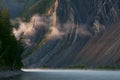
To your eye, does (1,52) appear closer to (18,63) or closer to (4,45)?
(4,45)

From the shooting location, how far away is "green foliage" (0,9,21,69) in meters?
107

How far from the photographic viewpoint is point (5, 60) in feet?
379

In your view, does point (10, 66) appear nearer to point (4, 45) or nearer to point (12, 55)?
point (12, 55)

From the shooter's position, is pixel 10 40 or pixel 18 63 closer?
pixel 10 40

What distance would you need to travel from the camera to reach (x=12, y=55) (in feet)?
400

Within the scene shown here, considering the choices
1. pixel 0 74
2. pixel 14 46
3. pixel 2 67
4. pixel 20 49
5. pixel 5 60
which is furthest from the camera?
pixel 20 49

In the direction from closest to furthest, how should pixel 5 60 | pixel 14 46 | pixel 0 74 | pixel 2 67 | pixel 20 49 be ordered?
pixel 0 74
pixel 2 67
pixel 5 60
pixel 14 46
pixel 20 49

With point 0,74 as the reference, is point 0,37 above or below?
above

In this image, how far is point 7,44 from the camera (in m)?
113

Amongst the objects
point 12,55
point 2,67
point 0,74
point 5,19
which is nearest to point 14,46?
point 12,55

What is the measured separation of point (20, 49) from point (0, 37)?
3125 cm

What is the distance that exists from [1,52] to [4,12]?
15.4 metres

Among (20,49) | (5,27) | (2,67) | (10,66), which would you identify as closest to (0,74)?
(2,67)

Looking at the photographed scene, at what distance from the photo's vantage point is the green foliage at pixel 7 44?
10731cm
